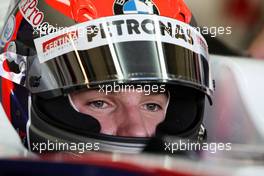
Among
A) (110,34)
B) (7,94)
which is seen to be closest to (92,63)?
(110,34)

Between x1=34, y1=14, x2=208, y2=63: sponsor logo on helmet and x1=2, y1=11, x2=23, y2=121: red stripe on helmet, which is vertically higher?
x1=34, y1=14, x2=208, y2=63: sponsor logo on helmet

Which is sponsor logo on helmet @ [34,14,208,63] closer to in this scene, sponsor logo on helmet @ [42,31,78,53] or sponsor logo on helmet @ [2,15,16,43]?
sponsor logo on helmet @ [42,31,78,53]

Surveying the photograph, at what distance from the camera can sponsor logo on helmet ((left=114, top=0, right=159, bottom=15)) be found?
93 cm

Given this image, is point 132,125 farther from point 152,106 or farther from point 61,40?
point 61,40

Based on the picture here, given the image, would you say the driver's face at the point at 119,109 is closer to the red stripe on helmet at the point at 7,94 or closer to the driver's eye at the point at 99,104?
the driver's eye at the point at 99,104

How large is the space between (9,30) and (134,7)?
0.25 meters

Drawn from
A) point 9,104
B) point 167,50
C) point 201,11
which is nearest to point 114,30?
point 167,50

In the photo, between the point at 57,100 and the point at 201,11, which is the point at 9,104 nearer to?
the point at 57,100

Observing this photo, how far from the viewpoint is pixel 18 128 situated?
3.07ft

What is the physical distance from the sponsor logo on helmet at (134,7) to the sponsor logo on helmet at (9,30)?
21 cm

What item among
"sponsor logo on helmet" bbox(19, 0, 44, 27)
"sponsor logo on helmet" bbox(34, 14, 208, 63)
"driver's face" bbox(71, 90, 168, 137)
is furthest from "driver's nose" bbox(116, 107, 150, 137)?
"sponsor logo on helmet" bbox(19, 0, 44, 27)

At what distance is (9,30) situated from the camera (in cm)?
104

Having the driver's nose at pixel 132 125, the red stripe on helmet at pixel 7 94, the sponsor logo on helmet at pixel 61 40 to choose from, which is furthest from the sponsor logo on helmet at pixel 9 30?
the driver's nose at pixel 132 125

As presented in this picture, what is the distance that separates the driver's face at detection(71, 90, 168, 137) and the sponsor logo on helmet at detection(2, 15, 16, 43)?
18 centimetres
